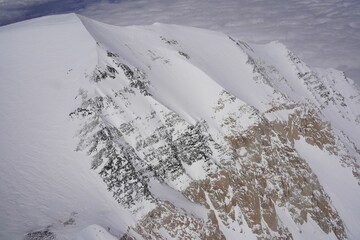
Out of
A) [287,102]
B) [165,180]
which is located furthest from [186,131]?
[287,102]

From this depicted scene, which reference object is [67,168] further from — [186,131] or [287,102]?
[287,102]

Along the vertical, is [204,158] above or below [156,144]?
below

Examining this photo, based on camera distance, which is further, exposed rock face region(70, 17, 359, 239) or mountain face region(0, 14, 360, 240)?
exposed rock face region(70, 17, 359, 239)

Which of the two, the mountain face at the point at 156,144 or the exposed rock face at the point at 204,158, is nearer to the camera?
the mountain face at the point at 156,144

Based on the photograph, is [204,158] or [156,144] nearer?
[156,144]

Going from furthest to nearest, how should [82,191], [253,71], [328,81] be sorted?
[328,81]
[253,71]
[82,191]

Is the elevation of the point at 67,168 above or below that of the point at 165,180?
above

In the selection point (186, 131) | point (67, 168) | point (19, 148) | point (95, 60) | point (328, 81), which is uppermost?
point (95, 60)

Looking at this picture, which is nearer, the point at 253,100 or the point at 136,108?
the point at 136,108
